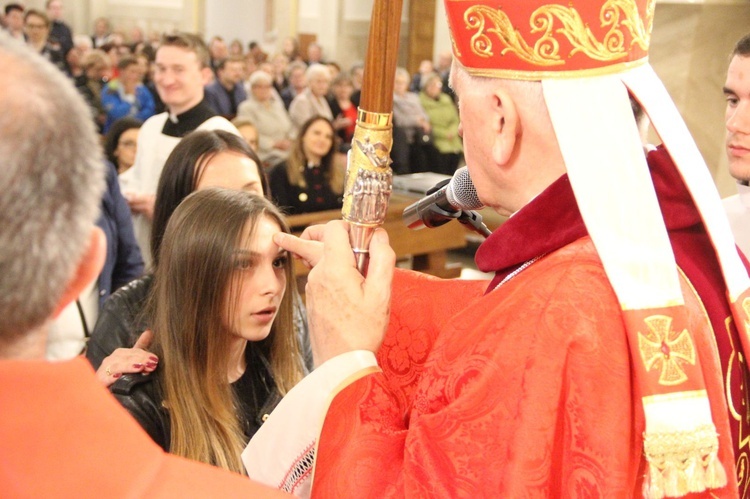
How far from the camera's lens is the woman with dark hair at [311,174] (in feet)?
19.7

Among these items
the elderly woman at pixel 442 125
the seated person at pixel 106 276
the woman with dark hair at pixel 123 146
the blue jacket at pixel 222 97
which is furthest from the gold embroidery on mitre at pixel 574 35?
the elderly woman at pixel 442 125

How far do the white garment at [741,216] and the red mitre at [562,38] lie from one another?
4.99 feet

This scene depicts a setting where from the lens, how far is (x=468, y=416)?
1.39 metres

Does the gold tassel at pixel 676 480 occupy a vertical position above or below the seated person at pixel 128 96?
above

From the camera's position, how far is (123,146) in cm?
525

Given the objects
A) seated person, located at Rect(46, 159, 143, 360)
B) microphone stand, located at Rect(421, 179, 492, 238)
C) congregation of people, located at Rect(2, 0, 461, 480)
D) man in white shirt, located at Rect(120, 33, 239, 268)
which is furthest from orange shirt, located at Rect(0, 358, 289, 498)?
man in white shirt, located at Rect(120, 33, 239, 268)

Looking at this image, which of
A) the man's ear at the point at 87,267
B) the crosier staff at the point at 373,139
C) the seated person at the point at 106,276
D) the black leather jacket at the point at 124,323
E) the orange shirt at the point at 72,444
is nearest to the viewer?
the orange shirt at the point at 72,444

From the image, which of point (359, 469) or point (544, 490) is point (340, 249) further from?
point (544, 490)

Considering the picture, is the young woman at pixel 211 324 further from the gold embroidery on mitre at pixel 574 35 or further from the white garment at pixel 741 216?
the white garment at pixel 741 216

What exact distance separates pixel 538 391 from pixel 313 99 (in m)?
8.13

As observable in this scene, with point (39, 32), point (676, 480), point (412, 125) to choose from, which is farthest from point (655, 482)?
point (39, 32)

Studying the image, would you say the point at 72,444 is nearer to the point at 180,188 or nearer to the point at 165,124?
the point at 180,188

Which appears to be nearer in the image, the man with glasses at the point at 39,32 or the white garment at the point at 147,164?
the white garment at the point at 147,164

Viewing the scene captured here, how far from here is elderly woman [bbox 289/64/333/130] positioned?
9.11 metres
